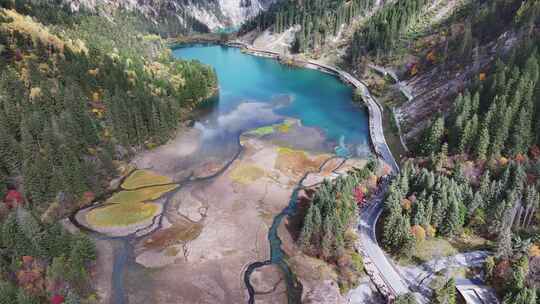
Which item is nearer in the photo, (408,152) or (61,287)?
(61,287)

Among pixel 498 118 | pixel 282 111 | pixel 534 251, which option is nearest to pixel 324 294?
pixel 534 251

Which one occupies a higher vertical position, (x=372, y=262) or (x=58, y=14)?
(x=58, y=14)

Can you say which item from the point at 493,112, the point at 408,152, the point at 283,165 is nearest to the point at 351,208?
the point at 283,165

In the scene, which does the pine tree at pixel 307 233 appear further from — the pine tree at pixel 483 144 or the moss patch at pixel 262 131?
the moss patch at pixel 262 131

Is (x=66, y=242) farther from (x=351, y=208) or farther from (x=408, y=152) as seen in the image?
(x=408, y=152)

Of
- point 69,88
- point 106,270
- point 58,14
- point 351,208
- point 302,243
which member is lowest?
point 106,270

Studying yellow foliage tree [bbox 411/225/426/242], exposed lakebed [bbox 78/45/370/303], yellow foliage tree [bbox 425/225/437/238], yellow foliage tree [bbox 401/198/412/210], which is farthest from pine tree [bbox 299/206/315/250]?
yellow foliage tree [bbox 425/225/437/238]

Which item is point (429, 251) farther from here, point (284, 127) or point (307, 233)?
point (284, 127)
